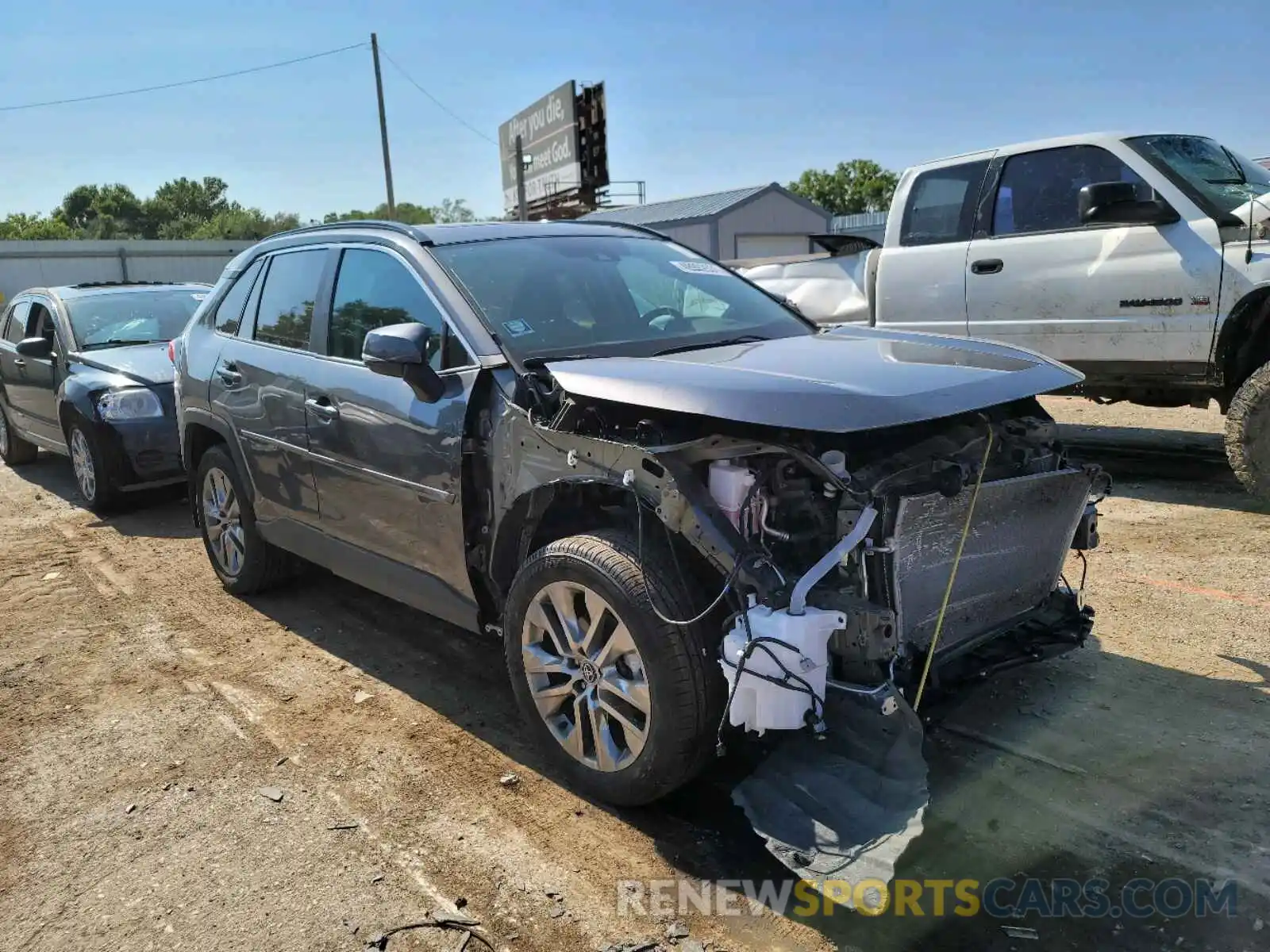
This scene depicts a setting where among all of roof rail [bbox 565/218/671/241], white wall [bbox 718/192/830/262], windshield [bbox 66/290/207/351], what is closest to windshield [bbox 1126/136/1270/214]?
roof rail [bbox 565/218/671/241]

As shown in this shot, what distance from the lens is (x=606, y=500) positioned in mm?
3172

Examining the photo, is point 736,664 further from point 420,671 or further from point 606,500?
point 420,671

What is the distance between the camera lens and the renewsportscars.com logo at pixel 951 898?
98.2 inches

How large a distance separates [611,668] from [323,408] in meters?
1.93

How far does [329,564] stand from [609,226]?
6.97 ft

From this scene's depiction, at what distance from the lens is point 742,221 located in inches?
1129

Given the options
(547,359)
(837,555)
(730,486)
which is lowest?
(837,555)

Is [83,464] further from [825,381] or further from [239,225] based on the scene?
[239,225]

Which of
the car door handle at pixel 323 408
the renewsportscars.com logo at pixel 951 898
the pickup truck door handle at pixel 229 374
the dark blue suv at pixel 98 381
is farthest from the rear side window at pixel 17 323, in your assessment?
the renewsportscars.com logo at pixel 951 898

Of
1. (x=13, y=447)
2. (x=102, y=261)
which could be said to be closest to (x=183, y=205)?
(x=102, y=261)

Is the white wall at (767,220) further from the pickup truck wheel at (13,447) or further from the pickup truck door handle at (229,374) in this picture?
the pickup truck door handle at (229,374)

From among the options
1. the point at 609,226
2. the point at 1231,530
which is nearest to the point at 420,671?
the point at 609,226

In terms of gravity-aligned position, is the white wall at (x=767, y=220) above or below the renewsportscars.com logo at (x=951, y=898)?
above

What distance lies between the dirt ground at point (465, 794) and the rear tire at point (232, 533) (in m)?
0.30
